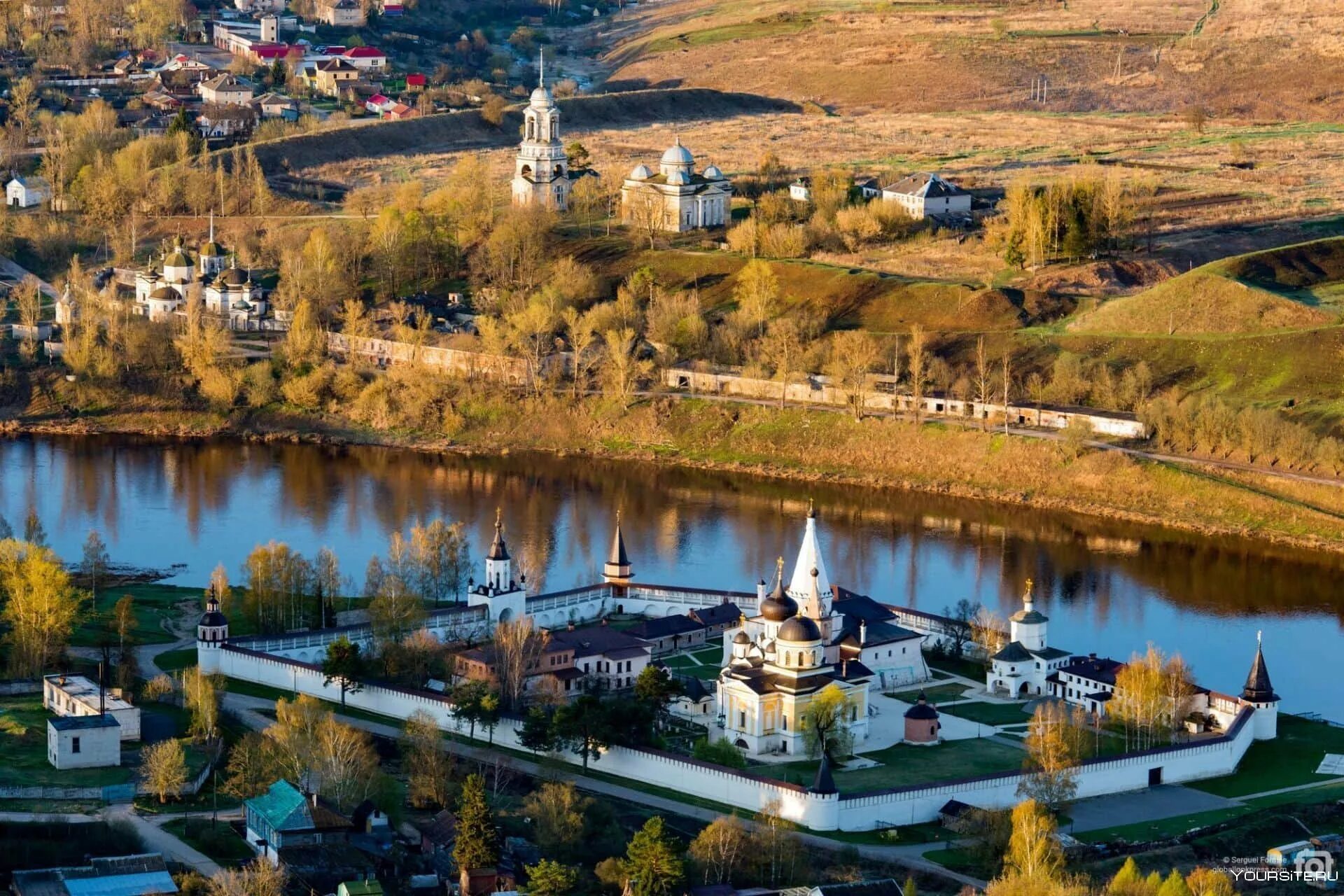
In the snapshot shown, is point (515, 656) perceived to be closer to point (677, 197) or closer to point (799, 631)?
point (799, 631)

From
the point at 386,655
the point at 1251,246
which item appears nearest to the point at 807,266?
the point at 1251,246

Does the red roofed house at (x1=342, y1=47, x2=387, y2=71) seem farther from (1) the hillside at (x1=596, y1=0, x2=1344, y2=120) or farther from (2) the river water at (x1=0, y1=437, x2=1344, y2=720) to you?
(2) the river water at (x1=0, y1=437, x2=1344, y2=720)

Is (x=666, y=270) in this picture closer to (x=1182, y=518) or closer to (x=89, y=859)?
(x=1182, y=518)

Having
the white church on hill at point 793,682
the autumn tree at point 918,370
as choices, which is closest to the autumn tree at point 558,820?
the white church on hill at point 793,682

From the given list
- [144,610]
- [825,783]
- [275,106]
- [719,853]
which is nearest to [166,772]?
[719,853]

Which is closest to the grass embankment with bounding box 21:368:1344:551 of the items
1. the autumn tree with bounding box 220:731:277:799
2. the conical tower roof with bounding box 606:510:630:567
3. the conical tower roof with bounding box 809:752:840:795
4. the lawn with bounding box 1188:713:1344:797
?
the conical tower roof with bounding box 606:510:630:567

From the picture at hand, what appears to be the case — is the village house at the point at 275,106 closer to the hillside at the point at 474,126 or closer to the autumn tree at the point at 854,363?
the hillside at the point at 474,126
